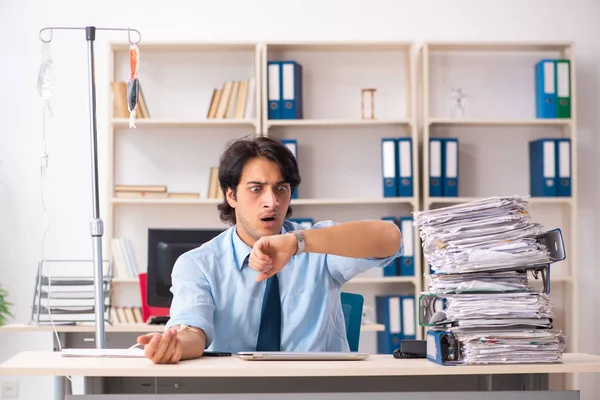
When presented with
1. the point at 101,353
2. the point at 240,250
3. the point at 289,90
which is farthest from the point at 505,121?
the point at 101,353

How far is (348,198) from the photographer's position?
4656 mm

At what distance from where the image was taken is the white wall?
4.66 m

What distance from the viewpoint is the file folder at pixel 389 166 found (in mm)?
4453

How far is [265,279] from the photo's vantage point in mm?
1886

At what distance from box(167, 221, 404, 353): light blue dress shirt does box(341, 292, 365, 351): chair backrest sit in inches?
8.6

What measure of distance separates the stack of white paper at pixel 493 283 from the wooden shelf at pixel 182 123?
2809mm

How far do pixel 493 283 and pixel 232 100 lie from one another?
304 cm

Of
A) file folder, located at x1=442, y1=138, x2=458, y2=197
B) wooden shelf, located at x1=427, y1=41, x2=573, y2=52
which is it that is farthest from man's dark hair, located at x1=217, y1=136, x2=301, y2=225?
wooden shelf, located at x1=427, y1=41, x2=573, y2=52

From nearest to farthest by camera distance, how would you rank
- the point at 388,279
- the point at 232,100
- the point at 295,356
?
the point at 295,356 < the point at 388,279 < the point at 232,100

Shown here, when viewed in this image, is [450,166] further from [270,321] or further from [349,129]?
[270,321]

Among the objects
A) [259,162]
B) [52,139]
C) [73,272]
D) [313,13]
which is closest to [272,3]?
[313,13]

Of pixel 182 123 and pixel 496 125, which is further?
pixel 496 125

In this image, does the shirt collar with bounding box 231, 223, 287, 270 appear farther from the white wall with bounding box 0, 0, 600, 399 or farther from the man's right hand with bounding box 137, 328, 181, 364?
the white wall with bounding box 0, 0, 600, 399

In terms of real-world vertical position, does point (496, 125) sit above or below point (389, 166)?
above
